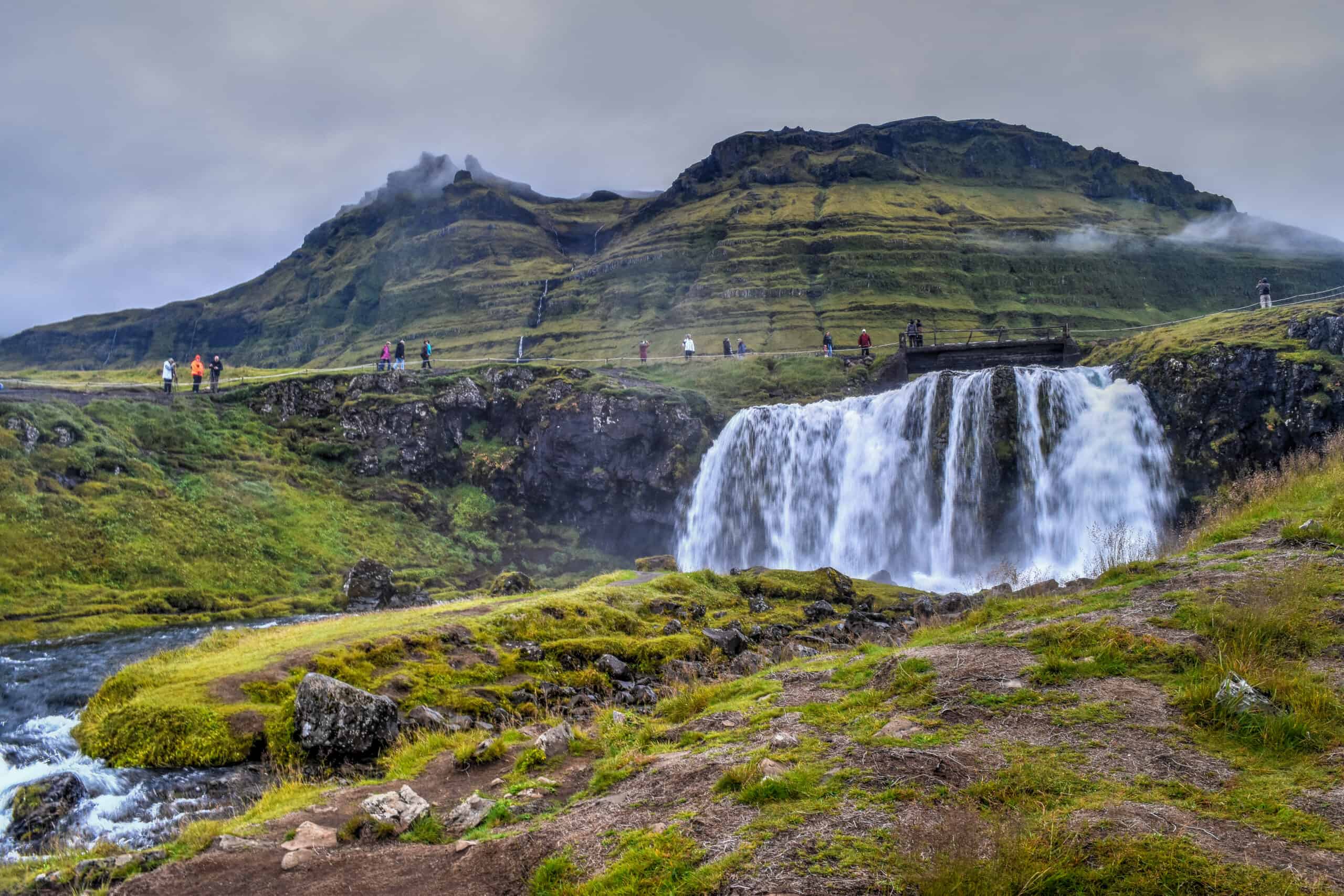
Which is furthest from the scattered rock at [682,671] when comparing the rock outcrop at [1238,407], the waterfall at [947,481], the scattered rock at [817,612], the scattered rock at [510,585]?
the rock outcrop at [1238,407]

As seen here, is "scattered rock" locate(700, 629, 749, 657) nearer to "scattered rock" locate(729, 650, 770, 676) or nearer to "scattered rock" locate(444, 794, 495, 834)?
"scattered rock" locate(729, 650, 770, 676)

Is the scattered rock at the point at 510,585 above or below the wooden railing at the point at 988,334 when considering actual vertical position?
below

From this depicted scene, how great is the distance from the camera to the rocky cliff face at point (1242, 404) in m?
31.1

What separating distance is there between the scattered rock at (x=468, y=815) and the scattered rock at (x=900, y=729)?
13.6ft

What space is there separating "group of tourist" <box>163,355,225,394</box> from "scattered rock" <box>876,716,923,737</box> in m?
50.2

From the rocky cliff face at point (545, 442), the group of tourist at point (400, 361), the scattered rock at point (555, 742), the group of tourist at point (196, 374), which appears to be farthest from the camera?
the group of tourist at point (400, 361)

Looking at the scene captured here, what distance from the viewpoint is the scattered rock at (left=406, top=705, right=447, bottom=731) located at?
1248cm

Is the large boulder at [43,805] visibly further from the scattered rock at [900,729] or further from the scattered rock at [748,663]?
the scattered rock at [900,729]

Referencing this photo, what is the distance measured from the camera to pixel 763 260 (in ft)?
360

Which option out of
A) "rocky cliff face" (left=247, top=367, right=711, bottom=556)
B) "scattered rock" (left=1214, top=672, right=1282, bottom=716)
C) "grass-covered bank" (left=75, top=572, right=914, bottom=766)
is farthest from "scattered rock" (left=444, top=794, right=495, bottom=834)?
"rocky cliff face" (left=247, top=367, right=711, bottom=556)

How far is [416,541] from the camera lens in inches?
1729

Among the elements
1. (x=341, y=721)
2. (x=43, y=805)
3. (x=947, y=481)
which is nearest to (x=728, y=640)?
(x=341, y=721)

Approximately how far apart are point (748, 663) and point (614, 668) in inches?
119

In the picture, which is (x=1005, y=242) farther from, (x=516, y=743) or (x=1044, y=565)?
(x=516, y=743)
